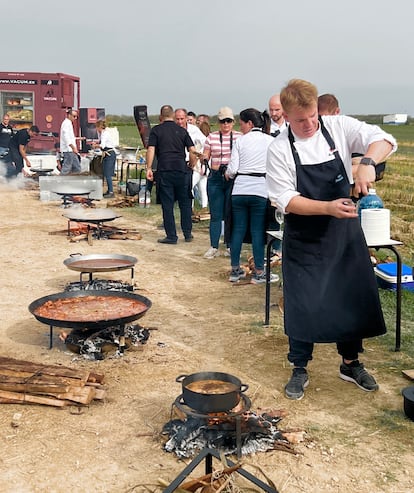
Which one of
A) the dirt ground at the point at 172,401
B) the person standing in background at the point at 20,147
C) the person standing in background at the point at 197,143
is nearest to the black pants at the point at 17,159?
the person standing in background at the point at 20,147

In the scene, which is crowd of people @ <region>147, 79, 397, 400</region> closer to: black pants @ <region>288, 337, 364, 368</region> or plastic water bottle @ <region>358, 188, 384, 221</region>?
black pants @ <region>288, 337, 364, 368</region>

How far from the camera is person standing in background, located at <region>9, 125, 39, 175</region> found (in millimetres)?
18145

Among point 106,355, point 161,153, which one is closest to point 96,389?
point 106,355

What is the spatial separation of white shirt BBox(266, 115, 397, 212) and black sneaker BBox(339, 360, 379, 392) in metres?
1.47

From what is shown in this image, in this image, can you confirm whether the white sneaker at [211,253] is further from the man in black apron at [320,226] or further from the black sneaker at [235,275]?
→ the man in black apron at [320,226]

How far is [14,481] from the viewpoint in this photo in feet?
11.2

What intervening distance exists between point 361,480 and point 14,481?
6.08 feet

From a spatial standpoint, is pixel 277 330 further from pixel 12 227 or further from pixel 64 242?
pixel 12 227

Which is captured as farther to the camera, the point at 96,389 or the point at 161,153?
the point at 161,153

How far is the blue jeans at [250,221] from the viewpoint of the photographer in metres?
7.22

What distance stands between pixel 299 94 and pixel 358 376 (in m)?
2.11

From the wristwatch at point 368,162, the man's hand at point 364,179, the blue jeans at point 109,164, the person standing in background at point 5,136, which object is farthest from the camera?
the person standing in background at point 5,136

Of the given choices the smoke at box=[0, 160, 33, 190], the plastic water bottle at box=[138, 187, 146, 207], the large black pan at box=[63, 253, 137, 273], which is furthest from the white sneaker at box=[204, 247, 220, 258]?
the smoke at box=[0, 160, 33, 190]

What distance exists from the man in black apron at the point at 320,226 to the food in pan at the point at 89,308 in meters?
1.54
